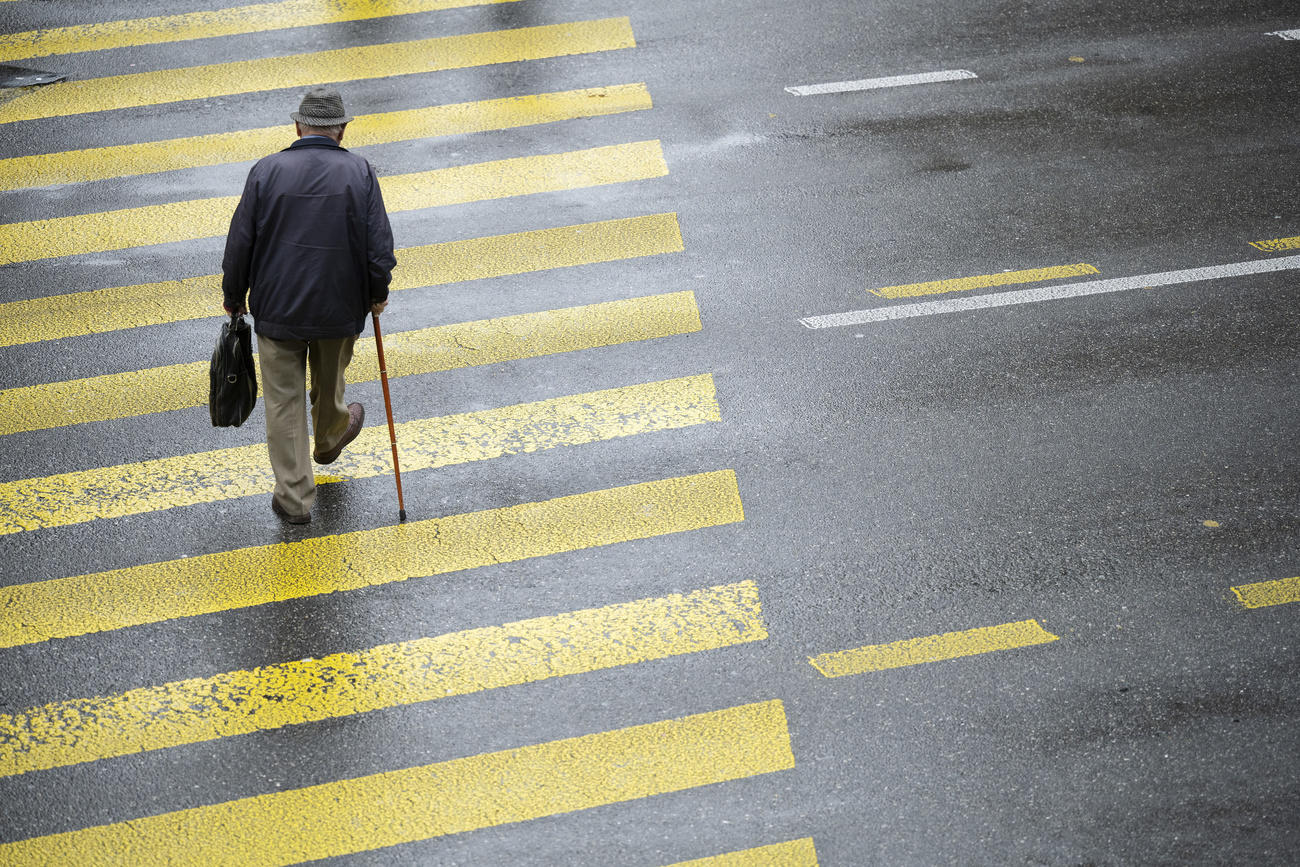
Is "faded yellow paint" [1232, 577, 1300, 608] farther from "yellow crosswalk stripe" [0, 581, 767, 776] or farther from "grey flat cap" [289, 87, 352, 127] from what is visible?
"grey flat cap" [289, 87, 352, 127]

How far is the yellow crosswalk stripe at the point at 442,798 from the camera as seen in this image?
180 inches

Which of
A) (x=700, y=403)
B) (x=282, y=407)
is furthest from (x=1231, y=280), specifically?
(x=282, y=407)

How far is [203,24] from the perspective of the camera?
11398mm

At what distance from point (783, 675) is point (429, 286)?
4.11 m

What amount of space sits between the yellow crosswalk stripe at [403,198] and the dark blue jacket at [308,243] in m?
3.10

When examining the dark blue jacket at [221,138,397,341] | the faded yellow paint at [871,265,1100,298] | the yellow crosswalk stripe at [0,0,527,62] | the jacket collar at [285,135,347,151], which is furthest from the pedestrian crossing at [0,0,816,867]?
the jacket collar at [285,135,347,151]

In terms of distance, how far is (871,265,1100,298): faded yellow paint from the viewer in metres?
7.96

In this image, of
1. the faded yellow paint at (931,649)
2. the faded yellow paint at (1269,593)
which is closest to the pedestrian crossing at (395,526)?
the faded yellow paint at (931,649)

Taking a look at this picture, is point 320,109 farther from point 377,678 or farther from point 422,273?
point 377,678

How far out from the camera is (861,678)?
207 inches

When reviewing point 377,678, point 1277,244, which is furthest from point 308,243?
point 1277,244

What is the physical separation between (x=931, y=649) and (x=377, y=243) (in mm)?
3211

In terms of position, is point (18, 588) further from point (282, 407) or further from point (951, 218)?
point (951, 218)

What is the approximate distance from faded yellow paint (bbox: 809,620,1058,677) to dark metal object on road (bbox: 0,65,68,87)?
8.85 meters
